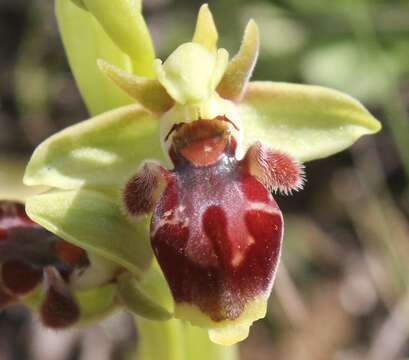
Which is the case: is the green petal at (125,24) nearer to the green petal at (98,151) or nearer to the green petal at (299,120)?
the green petal at (98,151)

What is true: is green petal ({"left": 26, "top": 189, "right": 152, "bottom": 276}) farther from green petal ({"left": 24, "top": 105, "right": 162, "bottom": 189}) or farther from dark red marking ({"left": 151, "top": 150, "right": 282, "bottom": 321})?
dark red marking ({"left": 151, "top": 150, "right": 282, "bottom": 321})

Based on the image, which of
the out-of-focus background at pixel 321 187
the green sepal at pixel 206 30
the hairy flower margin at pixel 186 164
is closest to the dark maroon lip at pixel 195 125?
the hairy flower margin at pixel 186 164

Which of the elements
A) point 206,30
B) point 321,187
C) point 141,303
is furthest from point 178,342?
point 321,187

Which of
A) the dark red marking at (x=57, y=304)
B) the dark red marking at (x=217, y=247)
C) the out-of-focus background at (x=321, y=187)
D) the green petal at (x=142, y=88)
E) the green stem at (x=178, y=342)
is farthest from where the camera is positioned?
the out-of-focus background at (x=321, y=187)

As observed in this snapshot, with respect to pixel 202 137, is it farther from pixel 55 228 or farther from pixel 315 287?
pixel 315 287

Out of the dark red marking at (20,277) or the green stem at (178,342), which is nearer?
the dark red marking at (20,277)

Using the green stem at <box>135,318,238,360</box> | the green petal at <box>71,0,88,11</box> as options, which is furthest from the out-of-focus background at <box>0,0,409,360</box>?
the green petal at <box>71,0,88,11</box>

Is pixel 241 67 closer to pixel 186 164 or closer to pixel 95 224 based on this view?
pixel 186 164

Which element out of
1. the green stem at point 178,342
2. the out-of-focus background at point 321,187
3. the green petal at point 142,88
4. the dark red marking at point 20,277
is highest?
the green petal at point 142,88
